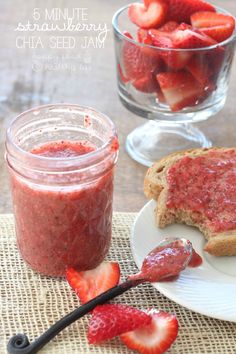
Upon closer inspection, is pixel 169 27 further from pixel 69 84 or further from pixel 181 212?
pixel 181 212

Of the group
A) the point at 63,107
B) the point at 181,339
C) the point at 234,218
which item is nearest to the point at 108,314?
the point at 181,339

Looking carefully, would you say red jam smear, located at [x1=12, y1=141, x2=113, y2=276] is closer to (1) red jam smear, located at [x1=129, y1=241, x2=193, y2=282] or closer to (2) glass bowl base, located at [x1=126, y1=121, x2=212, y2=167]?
(1) red jam smear, located at [x1=129, y1=241, x2=193, y2=282]

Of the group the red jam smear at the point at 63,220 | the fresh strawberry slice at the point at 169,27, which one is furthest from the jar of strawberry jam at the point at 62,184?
the fresh strawberry slice at the point at 169,27

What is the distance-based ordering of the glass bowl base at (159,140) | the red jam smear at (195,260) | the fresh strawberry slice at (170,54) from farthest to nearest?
the glass bowl base at (159,140)
the fresh strawberry slice at (170,54)
the red jam smear at (195,260)

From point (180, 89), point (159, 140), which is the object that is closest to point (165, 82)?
point (180, 89)

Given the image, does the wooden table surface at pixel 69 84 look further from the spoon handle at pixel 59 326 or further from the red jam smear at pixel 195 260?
the spoon handle at pixel 59 326

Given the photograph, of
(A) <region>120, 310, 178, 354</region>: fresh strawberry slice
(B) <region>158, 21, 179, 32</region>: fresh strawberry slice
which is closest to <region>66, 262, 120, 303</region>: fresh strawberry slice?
(A) <region>120, 310, 178, 354</region>: fresh strawberry slice
